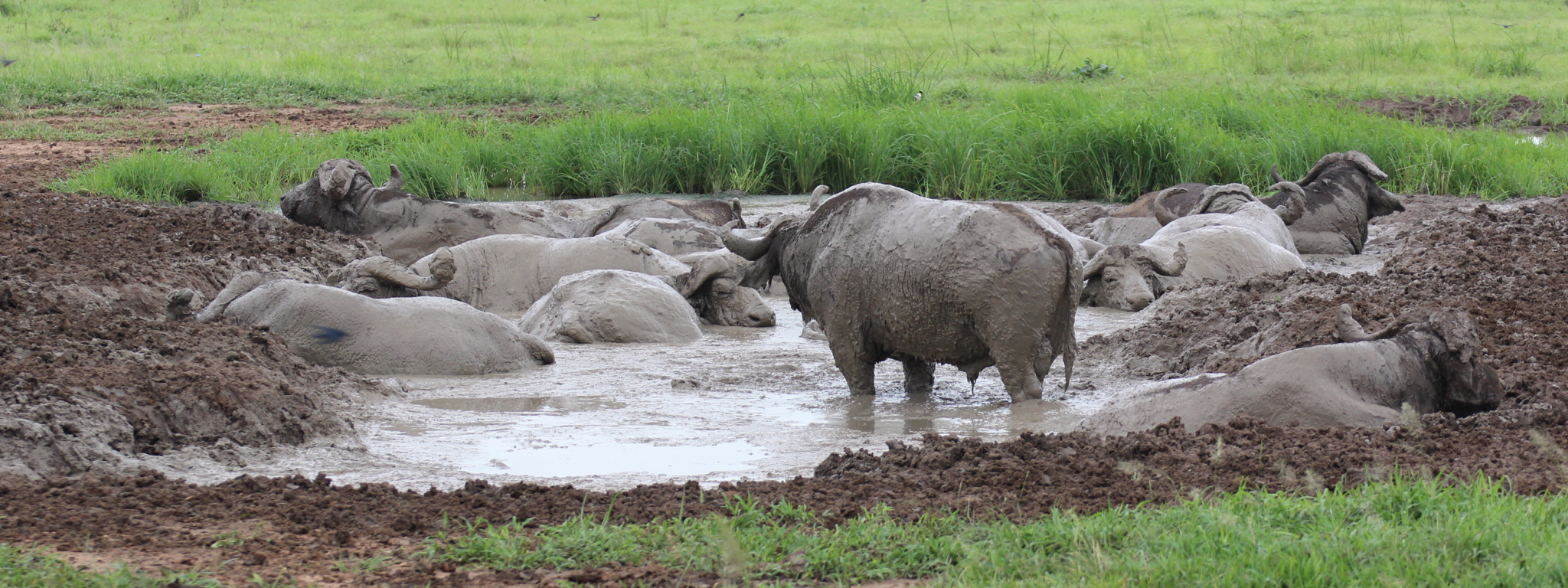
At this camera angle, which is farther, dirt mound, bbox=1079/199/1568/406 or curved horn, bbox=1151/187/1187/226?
curved horn, bbox=1151/187/1187/226

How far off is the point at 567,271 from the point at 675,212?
6.99 feet

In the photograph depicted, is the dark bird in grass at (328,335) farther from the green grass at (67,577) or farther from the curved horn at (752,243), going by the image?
the green grass at (67,577)

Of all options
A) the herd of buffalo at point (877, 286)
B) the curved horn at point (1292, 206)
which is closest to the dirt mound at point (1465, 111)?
the curved horn at point (1292, 206)

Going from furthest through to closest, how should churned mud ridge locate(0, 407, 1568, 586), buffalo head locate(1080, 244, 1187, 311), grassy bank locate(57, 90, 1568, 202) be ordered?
1. grassy bank locate(57, 90, 1568, 202)
2. buffalo head locate(1080, 244, 1187, 311)
3. churned mud ridge locate(0, 407, 1568, 586)

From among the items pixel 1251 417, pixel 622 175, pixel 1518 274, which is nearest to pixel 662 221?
pixel 622 175

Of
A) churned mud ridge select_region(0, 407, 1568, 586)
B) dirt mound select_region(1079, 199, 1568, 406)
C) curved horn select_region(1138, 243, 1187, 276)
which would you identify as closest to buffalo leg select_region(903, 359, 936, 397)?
dirt mound select_region(1079, 199, 1568, 406)

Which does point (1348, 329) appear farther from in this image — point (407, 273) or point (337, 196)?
point (337, 196)

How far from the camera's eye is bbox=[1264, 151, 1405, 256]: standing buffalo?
12.0 meters

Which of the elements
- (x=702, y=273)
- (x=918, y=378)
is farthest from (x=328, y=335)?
(x=918, y=378)

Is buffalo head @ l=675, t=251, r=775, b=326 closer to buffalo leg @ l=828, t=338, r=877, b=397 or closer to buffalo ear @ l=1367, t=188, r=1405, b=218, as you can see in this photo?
buffalo leg @ l=828, t=338, r=877, b=397

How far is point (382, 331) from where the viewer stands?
23.9 ft

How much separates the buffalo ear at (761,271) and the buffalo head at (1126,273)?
3.29m

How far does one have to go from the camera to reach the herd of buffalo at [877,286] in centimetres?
510

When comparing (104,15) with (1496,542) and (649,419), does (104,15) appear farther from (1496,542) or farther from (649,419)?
(1496,542)
